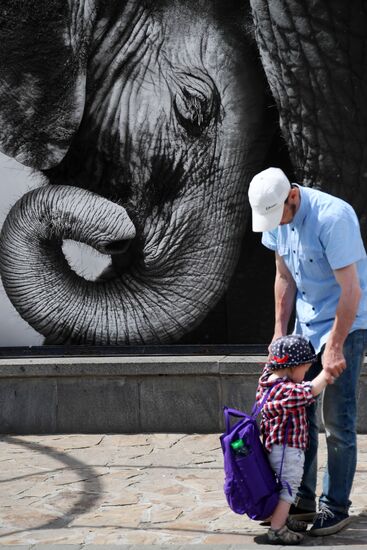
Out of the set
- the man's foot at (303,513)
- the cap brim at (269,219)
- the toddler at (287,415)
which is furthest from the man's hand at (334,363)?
the man's foot at (303,513)

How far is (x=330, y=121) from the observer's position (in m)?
8.34

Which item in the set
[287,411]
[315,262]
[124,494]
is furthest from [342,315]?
[124,494]

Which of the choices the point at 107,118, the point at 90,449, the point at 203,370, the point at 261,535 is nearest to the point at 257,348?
the point at 203,370

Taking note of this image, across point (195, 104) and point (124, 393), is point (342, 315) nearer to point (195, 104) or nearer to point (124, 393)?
point (124, 393)

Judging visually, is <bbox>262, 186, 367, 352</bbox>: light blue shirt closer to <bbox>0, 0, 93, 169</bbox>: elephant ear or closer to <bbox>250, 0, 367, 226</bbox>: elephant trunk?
<bbox>250, 0, 367, 226</bbox>: elephant trunk

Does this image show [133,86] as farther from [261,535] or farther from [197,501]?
[261,535]

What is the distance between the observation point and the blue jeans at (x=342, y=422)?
5.42 meters

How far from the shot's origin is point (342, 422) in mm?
5477

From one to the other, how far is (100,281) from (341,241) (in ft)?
13.1

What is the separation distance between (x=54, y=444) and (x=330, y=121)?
311 centimetres

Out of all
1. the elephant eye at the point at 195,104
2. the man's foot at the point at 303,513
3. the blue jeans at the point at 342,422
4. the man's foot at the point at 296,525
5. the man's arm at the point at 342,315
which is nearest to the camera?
the man's arm at the point at 342,315

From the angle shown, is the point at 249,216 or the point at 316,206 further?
the point at 249,216

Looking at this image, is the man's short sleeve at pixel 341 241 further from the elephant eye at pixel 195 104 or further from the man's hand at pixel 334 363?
the elephant eye at pixel 195 104

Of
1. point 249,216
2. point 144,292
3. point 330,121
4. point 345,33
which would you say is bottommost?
point 144,292
